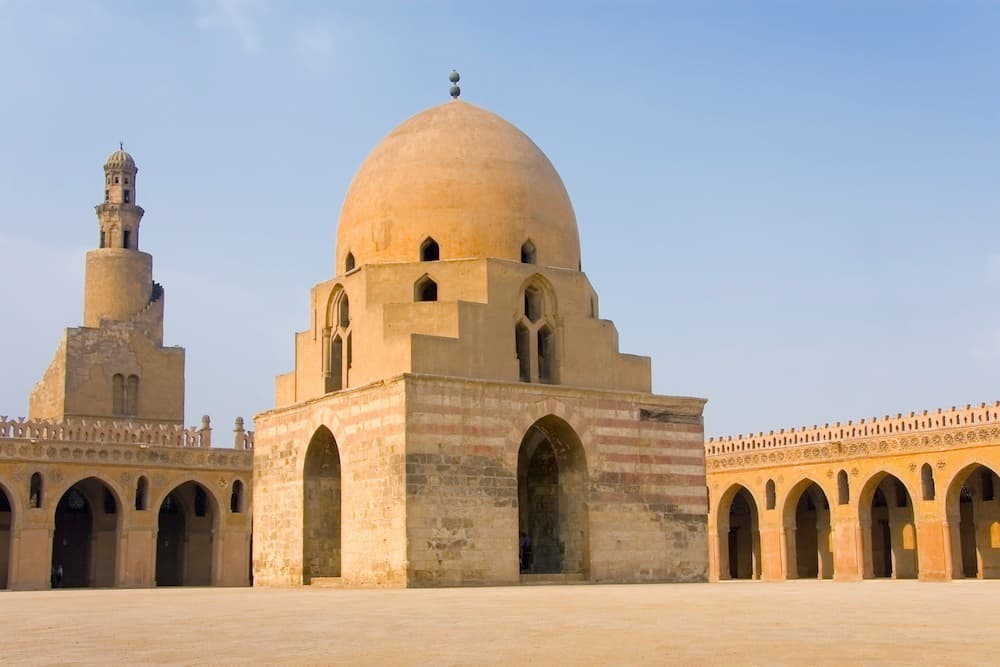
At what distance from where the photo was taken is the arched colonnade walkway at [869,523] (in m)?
30.5

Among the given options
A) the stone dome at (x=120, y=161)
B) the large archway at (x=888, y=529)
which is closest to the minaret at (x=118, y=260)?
the stone dome at (x=120, y=161)

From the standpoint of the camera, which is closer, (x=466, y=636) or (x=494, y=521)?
(x=466, y=636)

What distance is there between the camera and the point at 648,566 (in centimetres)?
2123

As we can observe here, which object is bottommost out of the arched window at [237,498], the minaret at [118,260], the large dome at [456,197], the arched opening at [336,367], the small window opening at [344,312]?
the arched window at [237,498]

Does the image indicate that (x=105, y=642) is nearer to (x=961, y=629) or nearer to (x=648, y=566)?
(x=961, y=629)

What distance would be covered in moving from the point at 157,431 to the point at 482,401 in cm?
1703

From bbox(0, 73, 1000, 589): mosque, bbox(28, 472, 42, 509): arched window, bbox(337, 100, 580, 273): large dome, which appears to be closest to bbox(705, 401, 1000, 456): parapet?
bbox(0, 73, 1000, 589): mosque

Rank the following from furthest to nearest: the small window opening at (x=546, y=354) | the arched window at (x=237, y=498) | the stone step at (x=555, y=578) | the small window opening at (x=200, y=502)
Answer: the small window opening at (x=200, y=502), the arched window at (x=237, y=498), the small window opening at (x=546, y=354), the stone step at (x=555, y=578)

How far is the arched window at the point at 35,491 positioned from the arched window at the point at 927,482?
72.6 ft

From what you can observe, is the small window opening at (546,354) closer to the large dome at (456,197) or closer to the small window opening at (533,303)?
the small window opening at (533,303)

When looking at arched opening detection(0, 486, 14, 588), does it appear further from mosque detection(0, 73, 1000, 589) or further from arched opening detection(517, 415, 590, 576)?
arched opening detection(517, 415, 590, 576)

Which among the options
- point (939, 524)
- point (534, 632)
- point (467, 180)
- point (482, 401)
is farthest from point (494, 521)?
point (939, 524)

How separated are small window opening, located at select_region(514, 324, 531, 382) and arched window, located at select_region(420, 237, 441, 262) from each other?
190cm

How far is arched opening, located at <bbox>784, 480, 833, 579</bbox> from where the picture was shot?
34.9 metres
